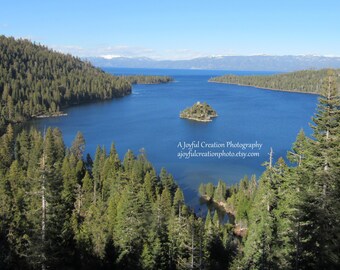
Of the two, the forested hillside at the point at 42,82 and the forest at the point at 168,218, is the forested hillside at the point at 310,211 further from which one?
the forested hillside at the point at 42,82

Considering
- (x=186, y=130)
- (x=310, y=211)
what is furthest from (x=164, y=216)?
(x=186, y=130)

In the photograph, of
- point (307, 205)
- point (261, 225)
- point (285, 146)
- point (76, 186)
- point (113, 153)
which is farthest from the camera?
point (285, 146)

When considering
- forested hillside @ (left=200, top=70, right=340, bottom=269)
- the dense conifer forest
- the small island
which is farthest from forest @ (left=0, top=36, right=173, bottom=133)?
forested hillside @ (left=200, top=70, right=340, bottom=269)

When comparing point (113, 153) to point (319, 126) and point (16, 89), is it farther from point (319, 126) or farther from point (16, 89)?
point (16, 89)

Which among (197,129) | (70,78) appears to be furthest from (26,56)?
(197,129)

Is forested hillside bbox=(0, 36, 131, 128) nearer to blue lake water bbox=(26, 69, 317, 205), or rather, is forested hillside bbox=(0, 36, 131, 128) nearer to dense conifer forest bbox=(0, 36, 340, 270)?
blue lake water bbox=(26, 69, 317, 205)

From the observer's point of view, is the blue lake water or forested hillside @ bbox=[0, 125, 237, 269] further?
the blue lake water

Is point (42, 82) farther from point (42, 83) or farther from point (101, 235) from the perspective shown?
point (101, 235)
